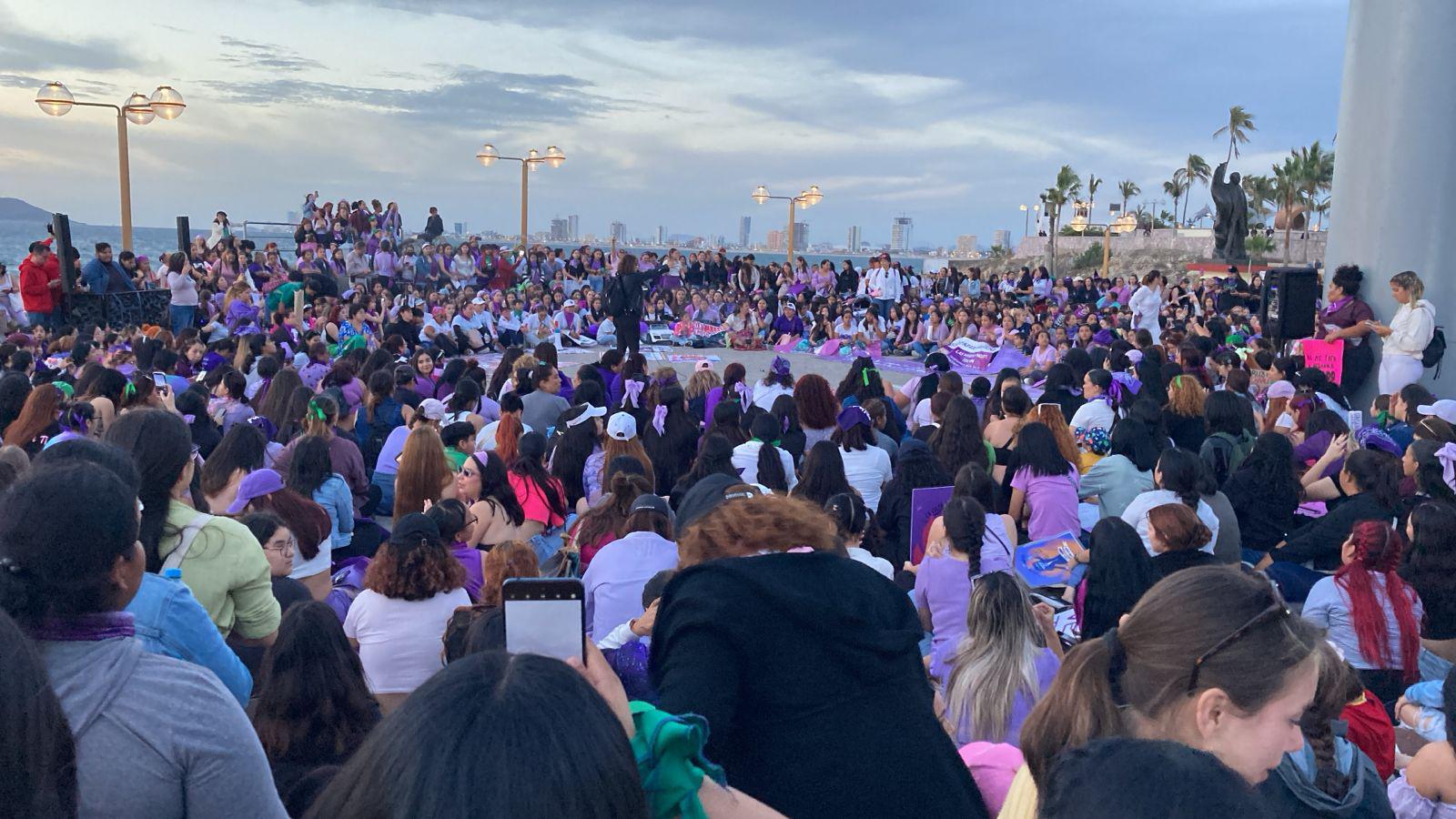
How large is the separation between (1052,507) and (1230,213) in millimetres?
21934

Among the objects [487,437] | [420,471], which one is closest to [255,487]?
[420,471]

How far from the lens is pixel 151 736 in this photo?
5.32ft

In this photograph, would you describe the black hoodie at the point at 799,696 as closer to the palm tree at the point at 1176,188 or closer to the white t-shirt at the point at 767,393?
the white t-shirt at the point at 767,393

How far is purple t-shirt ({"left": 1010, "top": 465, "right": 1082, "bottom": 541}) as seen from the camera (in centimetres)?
636

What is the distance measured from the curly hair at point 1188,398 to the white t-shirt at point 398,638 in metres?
6.52

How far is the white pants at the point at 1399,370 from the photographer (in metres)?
10.0

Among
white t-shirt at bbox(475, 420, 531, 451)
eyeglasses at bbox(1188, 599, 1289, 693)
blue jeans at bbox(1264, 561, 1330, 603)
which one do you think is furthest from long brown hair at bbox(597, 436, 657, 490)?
eyeglasses at bbox(1188, 599, 1289, 693)

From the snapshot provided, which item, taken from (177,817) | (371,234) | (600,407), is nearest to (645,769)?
(177,817)

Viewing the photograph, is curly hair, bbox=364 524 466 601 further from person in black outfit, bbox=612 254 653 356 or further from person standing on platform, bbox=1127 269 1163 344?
person standing on platform, bbox=1127 269 1163 344

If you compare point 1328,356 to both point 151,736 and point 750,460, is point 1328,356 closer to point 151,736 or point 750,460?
point 750,460

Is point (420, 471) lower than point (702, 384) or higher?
lower

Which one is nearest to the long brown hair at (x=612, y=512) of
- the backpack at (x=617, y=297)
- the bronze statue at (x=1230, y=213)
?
the backpack at (x=617, y=297)

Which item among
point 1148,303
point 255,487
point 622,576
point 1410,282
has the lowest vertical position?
point 622,576

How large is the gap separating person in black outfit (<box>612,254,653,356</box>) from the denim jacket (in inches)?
446
